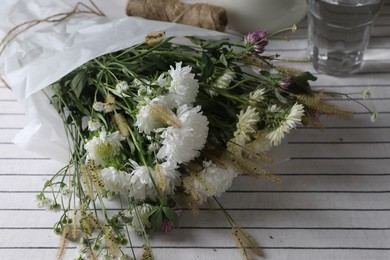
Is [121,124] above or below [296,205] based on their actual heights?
above

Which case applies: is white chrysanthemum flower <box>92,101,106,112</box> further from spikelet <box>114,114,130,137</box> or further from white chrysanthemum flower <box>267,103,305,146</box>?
white chrysanthemum flower <box>267,103,305,146</box>

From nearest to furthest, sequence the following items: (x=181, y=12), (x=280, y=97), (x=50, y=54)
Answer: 1. (x=280, y=97)
2. (x=50, y=54)
3. (x=181, y=12)

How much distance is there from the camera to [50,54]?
88cm

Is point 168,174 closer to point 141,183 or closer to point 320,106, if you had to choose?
point 141,183

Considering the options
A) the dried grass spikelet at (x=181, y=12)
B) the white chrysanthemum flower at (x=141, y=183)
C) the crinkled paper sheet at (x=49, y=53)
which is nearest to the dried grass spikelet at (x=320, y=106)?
the crinkled paper sheet at (x=49, y=53)

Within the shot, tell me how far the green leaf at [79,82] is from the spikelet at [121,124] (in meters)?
0.07

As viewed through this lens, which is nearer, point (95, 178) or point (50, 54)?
point (95, 178)

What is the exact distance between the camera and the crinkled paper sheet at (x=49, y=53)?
2.73ft

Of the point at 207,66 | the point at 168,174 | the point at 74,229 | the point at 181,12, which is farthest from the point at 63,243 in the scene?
the point at 181,12

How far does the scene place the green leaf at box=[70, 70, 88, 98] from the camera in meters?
0.79

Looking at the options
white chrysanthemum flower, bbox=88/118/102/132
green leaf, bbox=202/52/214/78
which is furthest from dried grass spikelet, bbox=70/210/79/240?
green leaf, bbox=202/52/214/78

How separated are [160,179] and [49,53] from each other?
314 millimetres

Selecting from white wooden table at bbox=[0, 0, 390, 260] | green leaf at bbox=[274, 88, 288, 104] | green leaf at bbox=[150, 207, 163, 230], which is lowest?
white wooden table at bbox=[0, 0, 390, 260]

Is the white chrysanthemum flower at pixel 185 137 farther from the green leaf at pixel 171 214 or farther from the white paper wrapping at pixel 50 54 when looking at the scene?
the white paper wrapping at pixel 50 54
